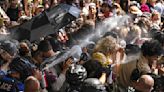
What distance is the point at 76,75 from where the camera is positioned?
6.10 m

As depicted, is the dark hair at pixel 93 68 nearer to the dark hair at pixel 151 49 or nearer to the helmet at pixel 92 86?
the helmet at pixel 92 86

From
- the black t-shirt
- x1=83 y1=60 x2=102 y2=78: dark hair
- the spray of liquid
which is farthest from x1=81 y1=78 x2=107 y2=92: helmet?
the black t-shirt

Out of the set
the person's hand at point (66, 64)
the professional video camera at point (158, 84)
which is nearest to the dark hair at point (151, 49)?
the professional video camera at point (158, 84)

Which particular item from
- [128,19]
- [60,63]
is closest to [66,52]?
[60,63]

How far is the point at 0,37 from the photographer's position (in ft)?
31.3

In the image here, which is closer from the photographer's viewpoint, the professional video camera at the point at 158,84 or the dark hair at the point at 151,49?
the professional video camera at the point at 158,84

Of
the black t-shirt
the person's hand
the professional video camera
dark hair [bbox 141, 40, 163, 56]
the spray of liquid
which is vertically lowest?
the spray of liquid

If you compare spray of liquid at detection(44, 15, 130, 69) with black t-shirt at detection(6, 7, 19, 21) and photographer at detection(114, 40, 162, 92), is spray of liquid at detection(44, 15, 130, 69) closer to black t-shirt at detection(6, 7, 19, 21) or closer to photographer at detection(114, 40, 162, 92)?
photographer at detection(114, 40, 162, 92)

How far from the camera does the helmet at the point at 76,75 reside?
238 inches

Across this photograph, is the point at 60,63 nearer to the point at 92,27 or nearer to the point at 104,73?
the point at 104,73

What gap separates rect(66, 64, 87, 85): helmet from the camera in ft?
19.9

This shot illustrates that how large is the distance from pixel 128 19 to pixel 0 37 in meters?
3.51

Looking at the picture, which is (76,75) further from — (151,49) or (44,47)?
(44,47)

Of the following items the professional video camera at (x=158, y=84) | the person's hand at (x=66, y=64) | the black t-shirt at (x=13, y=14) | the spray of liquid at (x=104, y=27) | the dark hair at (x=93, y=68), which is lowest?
the spray of liquid at (x=104, y=27)
